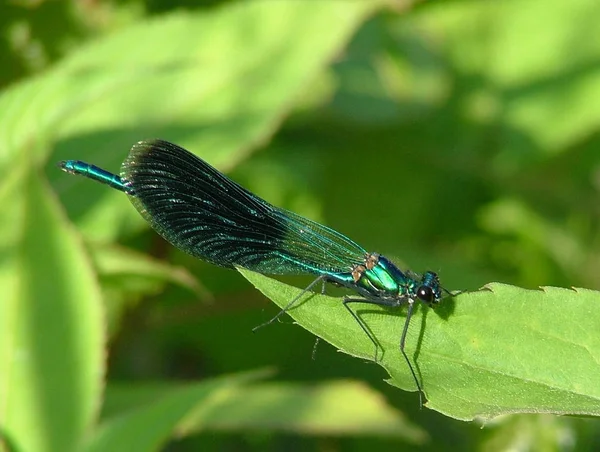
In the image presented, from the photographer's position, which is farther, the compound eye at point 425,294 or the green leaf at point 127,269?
the green leaf at point 127,269

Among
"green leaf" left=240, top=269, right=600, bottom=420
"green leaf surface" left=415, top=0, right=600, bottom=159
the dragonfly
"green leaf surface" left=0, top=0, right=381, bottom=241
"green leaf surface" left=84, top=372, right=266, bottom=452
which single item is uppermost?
"green leaf surface" left=415, top=0, right=600, bottom=159

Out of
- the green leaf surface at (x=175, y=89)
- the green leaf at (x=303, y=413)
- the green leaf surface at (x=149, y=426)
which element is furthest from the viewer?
the green leaf surface at (x=175, y=89)

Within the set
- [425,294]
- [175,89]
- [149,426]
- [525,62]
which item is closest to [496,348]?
[425,294]

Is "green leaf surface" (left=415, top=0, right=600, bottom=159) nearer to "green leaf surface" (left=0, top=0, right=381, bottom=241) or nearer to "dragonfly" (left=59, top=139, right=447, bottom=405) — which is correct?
"green leaf surface" (left=0, top=0, right=381, bottom=241)

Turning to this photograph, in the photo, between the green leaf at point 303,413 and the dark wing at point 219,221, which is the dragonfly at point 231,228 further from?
the green leaf at point 303,413

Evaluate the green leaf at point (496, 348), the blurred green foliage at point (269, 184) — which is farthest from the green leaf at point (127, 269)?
the green leaf at point (496, 348)

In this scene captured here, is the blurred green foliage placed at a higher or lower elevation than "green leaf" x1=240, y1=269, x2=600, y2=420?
higher

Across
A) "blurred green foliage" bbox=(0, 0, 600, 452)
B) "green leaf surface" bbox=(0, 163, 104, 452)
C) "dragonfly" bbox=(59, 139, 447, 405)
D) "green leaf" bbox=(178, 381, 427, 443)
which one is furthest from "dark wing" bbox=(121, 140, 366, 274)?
"green leaf" bbox=(178, 381, 427, 443)
